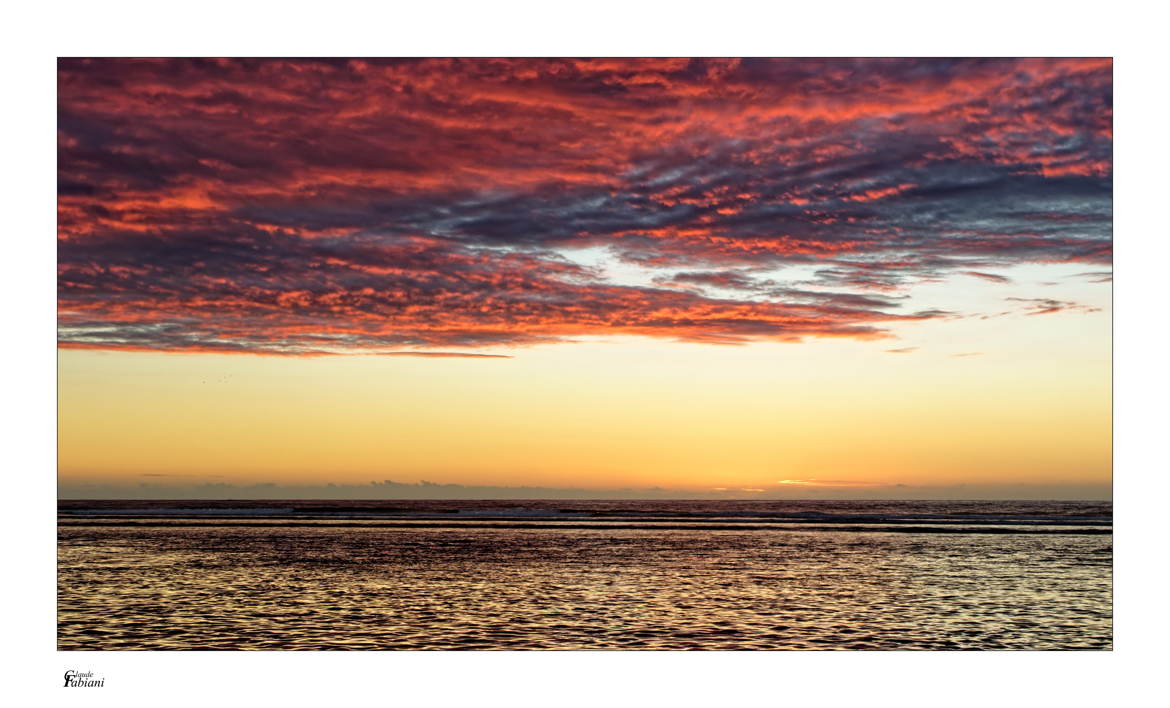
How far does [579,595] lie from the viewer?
2584 centimetres

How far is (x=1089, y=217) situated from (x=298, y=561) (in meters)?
27.9

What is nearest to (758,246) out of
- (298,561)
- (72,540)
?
(298,561)

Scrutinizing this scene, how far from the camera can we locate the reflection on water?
67.9 feet

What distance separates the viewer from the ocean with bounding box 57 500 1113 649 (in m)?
20.7

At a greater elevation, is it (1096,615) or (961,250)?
(961,250)

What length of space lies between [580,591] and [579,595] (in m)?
0.74

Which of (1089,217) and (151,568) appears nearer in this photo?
(1089,217)

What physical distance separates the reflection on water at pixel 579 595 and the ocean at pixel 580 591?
0.09 metres

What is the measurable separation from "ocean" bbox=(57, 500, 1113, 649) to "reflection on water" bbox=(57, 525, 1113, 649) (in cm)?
9

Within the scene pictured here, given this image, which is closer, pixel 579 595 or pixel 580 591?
pixel 579 595

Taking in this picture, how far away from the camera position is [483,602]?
2469 centimetres

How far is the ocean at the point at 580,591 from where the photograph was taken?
20.7m
